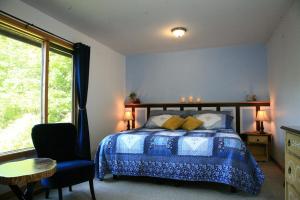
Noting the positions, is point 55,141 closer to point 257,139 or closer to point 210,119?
point 210,119

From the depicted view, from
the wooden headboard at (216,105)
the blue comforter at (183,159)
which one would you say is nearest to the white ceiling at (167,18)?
the wooden headboard at (216,105)

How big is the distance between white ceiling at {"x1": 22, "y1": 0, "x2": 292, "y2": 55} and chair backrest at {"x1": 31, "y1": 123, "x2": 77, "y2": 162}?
157cm

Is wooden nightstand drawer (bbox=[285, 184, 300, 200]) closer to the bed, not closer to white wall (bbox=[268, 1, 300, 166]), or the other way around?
the bed

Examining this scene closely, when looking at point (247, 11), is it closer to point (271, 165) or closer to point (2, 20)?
point (271, 165)

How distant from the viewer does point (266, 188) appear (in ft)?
9.51

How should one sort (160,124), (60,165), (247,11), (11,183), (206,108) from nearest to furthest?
(11,183), (60,165), (247,11), (160,124), (206,108)

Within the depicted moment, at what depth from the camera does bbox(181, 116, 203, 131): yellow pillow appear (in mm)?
3979

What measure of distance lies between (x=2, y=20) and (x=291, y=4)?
347 centimetres

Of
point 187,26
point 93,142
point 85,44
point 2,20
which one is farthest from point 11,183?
point 187,26

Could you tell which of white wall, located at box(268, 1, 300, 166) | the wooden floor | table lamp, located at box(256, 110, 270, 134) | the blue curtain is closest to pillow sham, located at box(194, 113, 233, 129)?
table lamp, located at box(256, 110, 270, 134)

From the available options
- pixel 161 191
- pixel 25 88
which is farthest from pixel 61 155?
pixel 161 191

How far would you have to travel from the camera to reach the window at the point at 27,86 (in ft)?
8.70

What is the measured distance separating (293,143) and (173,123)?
2.49 meters

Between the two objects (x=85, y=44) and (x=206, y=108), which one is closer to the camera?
(x=85, y=44)
